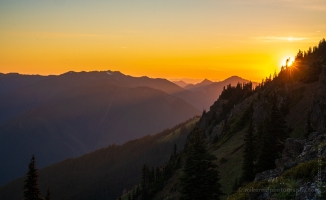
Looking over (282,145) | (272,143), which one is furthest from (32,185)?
(282,145)

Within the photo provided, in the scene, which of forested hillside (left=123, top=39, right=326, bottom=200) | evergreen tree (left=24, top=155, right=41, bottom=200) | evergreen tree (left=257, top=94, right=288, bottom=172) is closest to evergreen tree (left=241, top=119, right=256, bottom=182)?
forested hillside (left=123, top=39, right=326, bottom=200)

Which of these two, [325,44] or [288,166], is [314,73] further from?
[288,166]

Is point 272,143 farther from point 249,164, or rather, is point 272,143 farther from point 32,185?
point 32,185

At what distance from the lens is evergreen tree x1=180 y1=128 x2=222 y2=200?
27500 mm

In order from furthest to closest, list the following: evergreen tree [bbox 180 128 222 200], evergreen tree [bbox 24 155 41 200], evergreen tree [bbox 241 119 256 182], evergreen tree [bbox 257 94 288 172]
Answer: evergreen tree [bbox 241 119 256 182]
evergreen tree [bbox 257 94 288 172]
evergreen tree [bbox 24 155 41 200]
evergreen tree [bbox 180 128 222 200]

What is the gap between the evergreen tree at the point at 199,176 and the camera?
27.5 m

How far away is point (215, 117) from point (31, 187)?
103914 mm

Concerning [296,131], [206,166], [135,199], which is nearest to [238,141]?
[296,131]

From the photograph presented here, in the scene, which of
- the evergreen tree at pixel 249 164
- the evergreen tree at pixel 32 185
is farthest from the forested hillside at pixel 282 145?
the evergreen tree at pixel 32 185

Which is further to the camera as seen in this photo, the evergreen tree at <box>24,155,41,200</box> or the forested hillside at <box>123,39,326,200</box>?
the evergreen tree at <box>24,155,41,200</box>

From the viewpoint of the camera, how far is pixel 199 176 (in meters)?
27.8

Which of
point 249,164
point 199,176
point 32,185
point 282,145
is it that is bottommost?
point 32,185

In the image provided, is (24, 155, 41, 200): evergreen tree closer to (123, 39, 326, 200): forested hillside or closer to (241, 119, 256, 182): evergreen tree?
(123, 39, 326, 200): forested hillside

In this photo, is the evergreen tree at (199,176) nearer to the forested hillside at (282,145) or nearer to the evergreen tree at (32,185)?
the forested hillside at (282,145)
